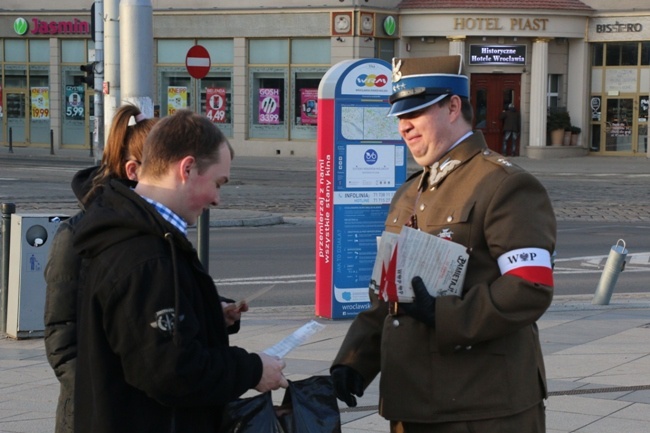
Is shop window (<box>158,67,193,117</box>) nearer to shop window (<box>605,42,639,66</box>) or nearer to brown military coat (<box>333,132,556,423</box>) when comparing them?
shop window (<box>605,42,639,66</box>)

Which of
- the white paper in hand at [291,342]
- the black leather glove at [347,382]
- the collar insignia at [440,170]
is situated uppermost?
the collar insignia at [440,170]

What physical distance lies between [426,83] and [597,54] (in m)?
38.1

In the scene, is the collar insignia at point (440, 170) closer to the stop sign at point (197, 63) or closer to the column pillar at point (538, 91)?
the stop sign at point (197, 63)

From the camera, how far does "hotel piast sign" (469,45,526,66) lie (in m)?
38.6

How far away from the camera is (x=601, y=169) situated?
112 ft

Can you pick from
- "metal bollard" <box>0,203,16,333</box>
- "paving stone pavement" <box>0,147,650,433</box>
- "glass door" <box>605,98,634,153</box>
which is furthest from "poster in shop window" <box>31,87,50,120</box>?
"metal bollard" <box>0,203,16,333</box>

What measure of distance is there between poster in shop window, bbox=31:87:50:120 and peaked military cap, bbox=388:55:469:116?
41002mm

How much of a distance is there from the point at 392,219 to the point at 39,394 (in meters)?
4.15

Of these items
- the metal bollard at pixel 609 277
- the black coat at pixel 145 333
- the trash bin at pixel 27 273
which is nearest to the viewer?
the black coat at pixel 145 333

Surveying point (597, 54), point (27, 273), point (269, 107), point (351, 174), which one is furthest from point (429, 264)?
point (597, 54)

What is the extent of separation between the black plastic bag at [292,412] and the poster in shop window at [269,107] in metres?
36.4

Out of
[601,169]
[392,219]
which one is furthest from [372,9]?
[392,219]

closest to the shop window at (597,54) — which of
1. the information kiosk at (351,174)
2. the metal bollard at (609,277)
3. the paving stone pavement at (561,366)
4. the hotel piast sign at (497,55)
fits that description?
the hotel piast sign at (497,55)

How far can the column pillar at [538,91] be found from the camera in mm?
38719
